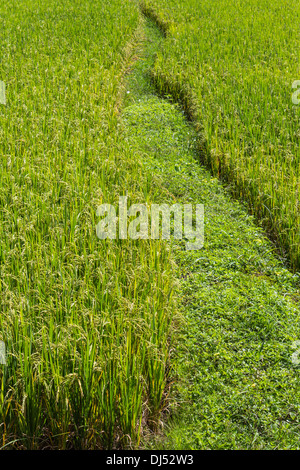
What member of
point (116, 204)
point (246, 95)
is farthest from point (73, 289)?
point (246, 95)

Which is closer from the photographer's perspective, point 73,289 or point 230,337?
point 73,289

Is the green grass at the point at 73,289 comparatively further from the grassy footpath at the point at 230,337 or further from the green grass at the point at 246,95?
the green grass at the point at 246,95

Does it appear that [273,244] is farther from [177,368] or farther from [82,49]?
[82,49]

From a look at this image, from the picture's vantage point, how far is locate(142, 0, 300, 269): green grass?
156 inches

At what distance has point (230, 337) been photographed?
2793 millimetres

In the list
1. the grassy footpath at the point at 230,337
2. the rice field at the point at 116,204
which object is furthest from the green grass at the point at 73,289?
the grassy footpath at the point at 230,337

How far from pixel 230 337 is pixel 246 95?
372cm

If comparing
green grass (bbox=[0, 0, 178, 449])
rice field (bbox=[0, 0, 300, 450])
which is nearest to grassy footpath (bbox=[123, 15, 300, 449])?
rice field (bbox=[0, 0, 300, 450])

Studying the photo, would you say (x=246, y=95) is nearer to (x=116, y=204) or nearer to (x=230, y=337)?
(x=116, y=204)

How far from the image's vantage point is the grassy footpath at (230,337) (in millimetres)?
2275

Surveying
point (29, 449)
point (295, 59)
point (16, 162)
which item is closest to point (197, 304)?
point (29, 449)

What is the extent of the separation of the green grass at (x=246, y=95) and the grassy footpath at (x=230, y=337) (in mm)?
229

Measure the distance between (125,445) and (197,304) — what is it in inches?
43.7

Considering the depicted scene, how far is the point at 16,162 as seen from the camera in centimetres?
386
